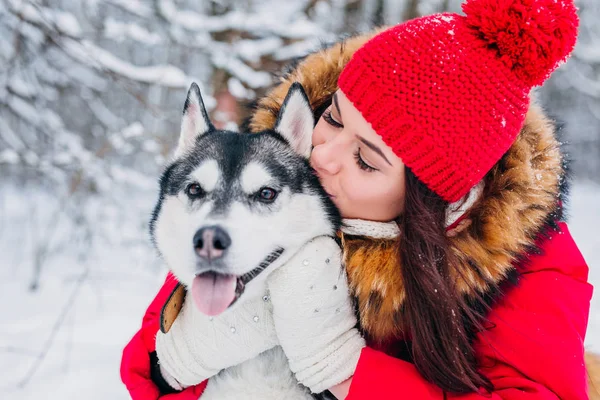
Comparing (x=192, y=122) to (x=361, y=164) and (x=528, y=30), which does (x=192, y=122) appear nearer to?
(x=361, y=164)

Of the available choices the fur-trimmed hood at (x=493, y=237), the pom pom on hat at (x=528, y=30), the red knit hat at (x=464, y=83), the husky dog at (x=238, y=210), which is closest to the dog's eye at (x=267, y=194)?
the husky dog at (x=238, y=210)

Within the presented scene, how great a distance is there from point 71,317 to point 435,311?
3.31 metres

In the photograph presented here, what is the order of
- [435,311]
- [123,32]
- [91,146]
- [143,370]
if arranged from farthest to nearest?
[91,146] < [123,32] < [143,370] < [435,311]

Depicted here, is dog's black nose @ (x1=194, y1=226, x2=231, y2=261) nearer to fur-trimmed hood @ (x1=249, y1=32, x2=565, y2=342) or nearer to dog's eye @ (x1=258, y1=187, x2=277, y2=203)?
dog's eye @ (x1=258, y1=187, x2=277, y2=203)

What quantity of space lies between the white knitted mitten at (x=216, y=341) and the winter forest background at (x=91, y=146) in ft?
4.25

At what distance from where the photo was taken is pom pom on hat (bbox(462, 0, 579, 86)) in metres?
1.48

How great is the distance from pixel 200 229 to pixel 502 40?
1.08 m

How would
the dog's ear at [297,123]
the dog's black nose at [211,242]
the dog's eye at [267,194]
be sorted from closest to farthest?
the dog's black nose at [211,242] → the dog's eye at [267,194] → the dog's ear at [297,123]

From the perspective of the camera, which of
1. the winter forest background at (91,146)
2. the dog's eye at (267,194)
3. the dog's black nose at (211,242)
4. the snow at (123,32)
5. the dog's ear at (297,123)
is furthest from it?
the snow at (123,32)

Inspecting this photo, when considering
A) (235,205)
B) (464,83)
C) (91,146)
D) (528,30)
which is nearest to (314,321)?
(235,205)

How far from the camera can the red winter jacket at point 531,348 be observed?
140cm

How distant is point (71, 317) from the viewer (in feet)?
12.6

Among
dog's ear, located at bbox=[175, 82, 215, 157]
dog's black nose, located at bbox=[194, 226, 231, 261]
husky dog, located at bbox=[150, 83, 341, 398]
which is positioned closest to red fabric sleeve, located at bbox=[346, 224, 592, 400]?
husky dog, located at bbox=[150, 83, 341, 398]

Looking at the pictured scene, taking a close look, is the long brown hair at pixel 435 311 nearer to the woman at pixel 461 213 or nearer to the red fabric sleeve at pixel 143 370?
the woman at pixel 461 213
